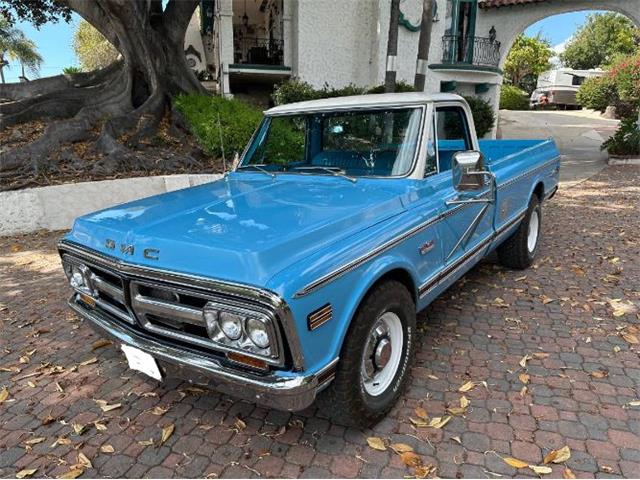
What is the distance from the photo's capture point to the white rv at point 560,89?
3569 cm

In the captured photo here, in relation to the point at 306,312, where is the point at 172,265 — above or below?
above

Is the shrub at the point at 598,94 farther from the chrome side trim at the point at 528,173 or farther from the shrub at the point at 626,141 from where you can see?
the chrome side trim at the point at 528,173

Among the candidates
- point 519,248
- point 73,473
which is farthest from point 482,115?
point 73,473

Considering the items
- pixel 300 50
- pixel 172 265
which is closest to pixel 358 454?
pixel 172 265

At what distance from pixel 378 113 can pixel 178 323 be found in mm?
2099

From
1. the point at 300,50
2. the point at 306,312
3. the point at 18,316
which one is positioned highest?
the point at 300,50

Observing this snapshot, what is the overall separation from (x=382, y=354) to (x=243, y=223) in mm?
1086

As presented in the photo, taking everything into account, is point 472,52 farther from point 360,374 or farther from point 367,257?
point 360,374

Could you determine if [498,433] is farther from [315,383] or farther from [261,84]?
[261,84]

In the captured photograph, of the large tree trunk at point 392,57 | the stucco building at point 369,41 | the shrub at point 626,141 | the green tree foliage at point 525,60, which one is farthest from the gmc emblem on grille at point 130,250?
the green tree foliage at point 525,60

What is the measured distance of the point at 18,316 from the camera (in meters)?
4.49

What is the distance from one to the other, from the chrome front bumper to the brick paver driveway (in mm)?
556

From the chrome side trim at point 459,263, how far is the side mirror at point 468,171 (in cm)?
62

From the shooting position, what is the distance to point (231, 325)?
2.15m
